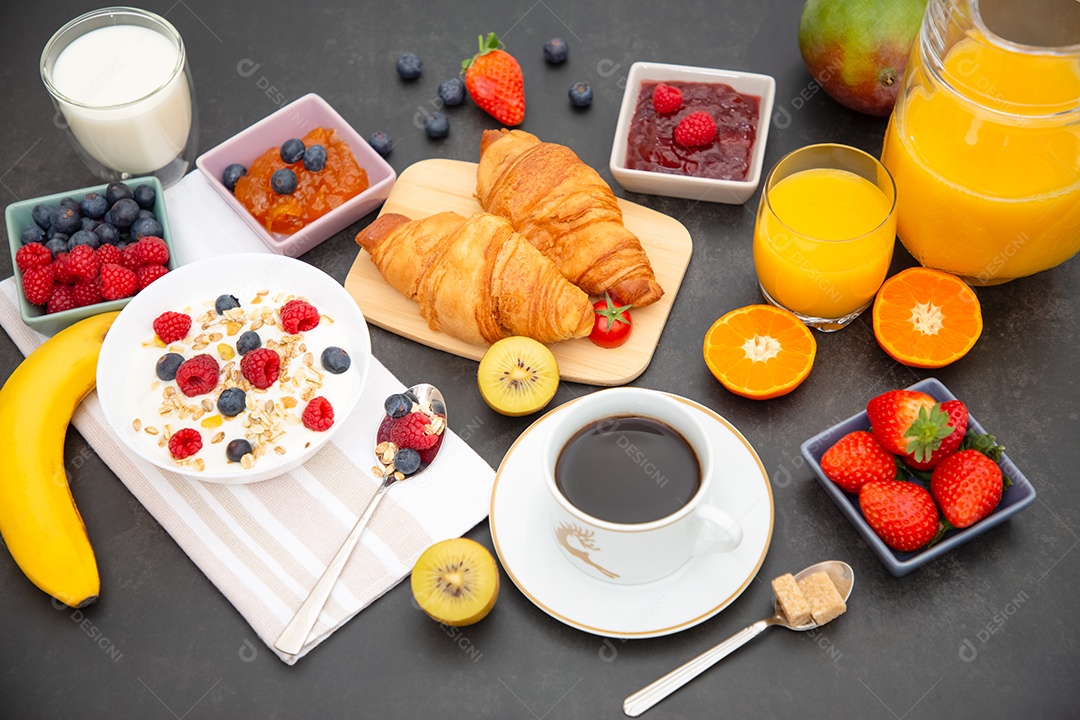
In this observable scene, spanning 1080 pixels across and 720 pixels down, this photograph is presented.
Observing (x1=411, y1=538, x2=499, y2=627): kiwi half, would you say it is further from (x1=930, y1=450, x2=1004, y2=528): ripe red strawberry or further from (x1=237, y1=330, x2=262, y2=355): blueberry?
(x1=930, y1=450, x2=1004, y2=528): ripe red strawberry

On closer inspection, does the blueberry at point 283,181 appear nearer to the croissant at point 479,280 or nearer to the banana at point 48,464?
the croissant at point 479,280

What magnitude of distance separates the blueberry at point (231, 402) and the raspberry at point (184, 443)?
6 cm

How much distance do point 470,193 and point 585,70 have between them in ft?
1.39

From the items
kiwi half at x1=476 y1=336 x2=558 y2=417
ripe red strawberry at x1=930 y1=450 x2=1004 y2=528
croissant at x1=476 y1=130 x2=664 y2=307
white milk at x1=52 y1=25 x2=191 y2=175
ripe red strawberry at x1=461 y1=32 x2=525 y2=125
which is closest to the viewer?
ripe red strawberry at x1=930 y1=450 x2=1004 y2=528

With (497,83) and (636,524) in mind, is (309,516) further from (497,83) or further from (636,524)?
(497,83)

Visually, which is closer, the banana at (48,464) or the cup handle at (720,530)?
the cup handle at (720,530)

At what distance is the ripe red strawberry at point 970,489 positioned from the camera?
1592 mm

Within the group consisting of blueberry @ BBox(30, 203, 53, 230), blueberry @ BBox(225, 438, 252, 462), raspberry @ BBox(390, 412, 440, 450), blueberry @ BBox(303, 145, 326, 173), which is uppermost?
blueberry @ BBox(303, 145, 326, 173)

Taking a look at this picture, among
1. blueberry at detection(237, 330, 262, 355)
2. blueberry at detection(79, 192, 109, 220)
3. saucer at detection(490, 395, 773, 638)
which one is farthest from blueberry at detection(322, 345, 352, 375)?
blueberry at detection(79, 192, 109, 220)

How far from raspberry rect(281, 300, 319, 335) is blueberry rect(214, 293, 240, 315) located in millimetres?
95

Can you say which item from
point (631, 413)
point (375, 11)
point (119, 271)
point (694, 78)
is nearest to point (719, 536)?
point (631, 413)

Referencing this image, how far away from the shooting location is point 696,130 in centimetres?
203

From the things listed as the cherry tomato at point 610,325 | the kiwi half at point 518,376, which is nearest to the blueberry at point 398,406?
the kiwi half at point 518,376

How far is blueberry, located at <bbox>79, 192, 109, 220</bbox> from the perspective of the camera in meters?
1.98
